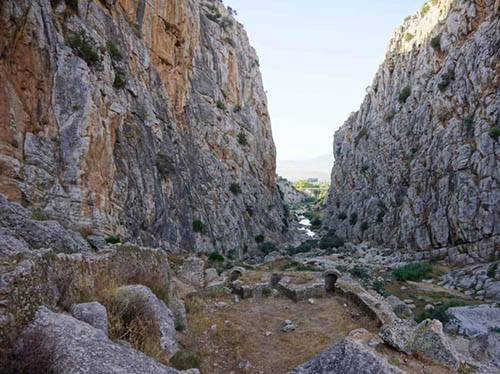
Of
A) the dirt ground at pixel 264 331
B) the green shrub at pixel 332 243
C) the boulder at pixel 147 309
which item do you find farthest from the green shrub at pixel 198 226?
the green shrub at pixel 332 243

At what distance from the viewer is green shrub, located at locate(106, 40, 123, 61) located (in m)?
22.3

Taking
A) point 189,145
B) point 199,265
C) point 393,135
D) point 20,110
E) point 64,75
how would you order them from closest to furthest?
point 20,110 → point 64,75 → point 199,265 → point 189,145 → point 393,135

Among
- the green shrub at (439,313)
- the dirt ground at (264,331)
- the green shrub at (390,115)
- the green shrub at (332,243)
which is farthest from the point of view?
the green shrub at (332,243)

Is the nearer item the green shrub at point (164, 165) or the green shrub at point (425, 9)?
the green shrub at point (164, 165)

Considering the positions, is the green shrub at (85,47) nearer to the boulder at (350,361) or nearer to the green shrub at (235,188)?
the boulder at (350,361)

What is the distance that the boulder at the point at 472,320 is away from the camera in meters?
13.6

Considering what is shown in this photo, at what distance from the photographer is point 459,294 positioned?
21.5m

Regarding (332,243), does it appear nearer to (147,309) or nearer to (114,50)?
(114,50)

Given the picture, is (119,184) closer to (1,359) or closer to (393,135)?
(1,359)

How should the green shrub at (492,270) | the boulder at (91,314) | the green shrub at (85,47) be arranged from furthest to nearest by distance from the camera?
the green shrub at (492,270), the green shrub at (85,47), the boulder at (91,314)

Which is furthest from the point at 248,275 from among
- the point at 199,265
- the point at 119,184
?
the point at 119,184

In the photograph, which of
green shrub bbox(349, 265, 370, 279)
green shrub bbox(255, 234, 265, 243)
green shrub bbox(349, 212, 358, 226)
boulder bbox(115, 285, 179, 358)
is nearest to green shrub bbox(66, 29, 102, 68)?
boulder bbox(115, 285, 179, 358)

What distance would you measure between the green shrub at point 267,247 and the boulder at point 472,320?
26.9 metres

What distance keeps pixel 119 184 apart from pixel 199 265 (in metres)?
7.87
